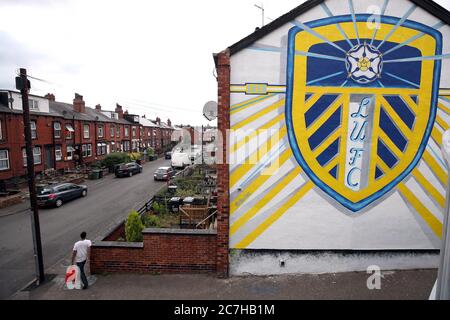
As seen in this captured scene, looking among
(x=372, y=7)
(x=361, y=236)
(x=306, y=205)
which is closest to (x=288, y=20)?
(x=372, y=7)

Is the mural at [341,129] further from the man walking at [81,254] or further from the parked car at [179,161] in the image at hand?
the parked car at [179,161]

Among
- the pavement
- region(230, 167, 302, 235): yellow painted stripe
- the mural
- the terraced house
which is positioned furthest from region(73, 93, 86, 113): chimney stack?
region(230, 167, 302, 235): yellow painted stripe

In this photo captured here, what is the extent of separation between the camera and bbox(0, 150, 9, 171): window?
18.7 m

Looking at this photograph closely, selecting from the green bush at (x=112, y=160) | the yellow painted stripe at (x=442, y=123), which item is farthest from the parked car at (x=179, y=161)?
the yellow painted stripe at (x=442, y=123)

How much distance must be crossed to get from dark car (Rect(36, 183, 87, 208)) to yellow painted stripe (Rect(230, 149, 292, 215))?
13.9 meters

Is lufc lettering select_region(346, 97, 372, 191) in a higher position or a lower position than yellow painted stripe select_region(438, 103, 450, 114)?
lower

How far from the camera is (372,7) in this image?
249 inches

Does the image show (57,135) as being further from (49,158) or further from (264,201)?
(264,201)

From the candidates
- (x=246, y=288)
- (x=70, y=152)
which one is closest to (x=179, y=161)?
(x=70, y=152)

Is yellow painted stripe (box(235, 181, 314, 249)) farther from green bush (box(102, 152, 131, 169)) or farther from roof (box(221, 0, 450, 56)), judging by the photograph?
green bush (box(102, 152, 131, 169))

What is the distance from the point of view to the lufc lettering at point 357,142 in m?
6.53

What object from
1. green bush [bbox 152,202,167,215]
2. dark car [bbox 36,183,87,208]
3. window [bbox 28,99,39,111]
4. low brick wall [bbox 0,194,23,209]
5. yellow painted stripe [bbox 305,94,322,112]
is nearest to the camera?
yellow painted stripe [bbox 305,94,322,112]
